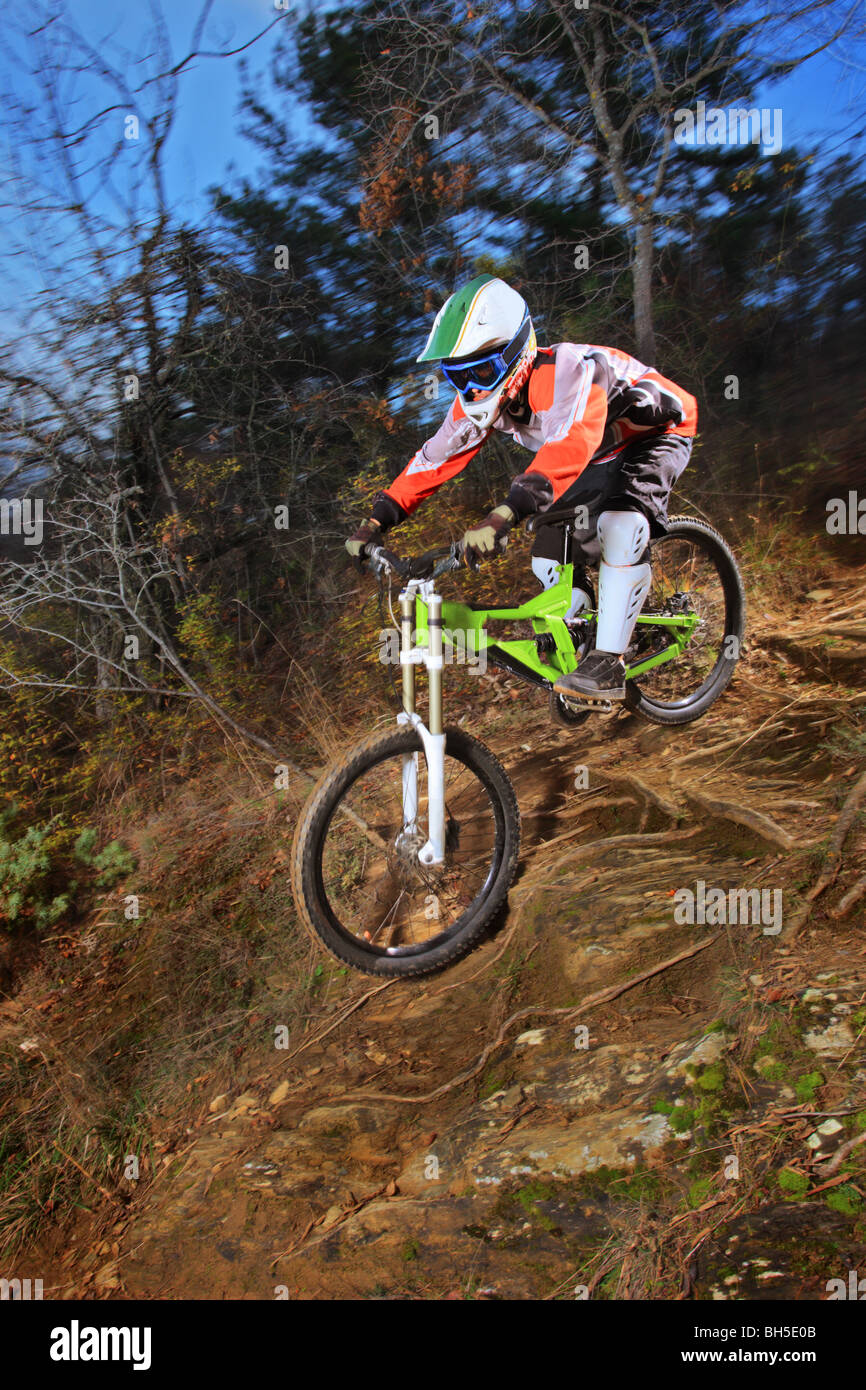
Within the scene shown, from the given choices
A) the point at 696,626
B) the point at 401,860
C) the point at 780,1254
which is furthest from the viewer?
the point at 696,626

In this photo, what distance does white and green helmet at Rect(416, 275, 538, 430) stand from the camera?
3102 mm

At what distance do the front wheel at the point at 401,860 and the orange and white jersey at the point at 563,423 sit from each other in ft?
3.46

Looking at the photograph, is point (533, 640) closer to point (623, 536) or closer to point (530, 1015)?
point (623, 536)

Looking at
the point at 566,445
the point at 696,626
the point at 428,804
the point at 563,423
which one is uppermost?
the point at 563,423

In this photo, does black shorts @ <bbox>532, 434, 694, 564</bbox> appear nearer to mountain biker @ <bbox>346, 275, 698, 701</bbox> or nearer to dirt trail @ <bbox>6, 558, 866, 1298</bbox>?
mountain biker @ <bbox>346, 275, 698, 701</bbox>

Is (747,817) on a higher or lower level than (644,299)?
lower

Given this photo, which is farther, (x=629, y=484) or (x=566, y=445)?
(x=629, y=484)

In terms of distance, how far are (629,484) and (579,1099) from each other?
265 cm

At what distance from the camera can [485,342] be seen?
3.10 m

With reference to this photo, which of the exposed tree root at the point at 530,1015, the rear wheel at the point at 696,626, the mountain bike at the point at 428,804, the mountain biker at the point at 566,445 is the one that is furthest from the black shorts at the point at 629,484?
the exposed tree root at the point at 530,1015

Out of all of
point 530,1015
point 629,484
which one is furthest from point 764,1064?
point 629,484

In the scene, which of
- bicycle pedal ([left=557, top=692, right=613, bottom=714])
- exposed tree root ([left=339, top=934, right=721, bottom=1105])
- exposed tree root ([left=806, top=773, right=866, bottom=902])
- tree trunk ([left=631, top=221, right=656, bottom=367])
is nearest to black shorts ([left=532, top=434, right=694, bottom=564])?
bicycle pedal ([left=557, top=692, right=613, bottom=714])

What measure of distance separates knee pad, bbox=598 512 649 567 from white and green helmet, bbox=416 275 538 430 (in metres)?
0.88

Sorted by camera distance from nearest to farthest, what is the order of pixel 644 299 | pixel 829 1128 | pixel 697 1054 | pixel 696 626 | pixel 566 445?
1. pixel 829 1128
2. pixel 697 1054
3. pixel 566 445
4. pixel 696 626
5. pixel 644 299
